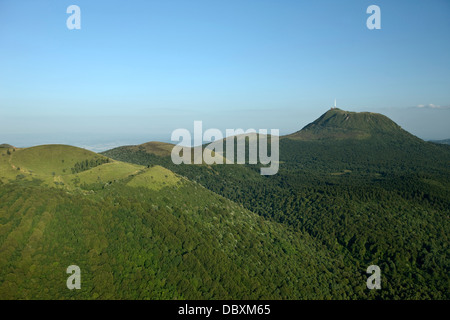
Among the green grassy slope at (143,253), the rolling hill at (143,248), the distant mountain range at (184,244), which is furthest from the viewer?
the distant mountain range at (184,244)

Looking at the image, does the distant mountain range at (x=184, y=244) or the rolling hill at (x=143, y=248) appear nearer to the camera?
the rolling hill at (x=143, y=248)

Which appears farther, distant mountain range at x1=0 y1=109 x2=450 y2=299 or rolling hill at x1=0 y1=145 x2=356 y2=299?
distant mountain range at x1=0 y1=109 x2=450 y2=299

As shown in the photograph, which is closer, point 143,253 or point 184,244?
point 143,253

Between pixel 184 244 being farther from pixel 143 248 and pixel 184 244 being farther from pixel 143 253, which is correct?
pixel 143 253

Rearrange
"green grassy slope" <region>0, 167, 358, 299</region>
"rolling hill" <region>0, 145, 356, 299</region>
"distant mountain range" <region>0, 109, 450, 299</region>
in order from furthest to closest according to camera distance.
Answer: "distant mountain range" <region>0, 109, 450, 299</region> → "rolling hill" <region>0, 145, 356, 299</region> → "green grassy slope" <region>0, 167, 358, 299</region>

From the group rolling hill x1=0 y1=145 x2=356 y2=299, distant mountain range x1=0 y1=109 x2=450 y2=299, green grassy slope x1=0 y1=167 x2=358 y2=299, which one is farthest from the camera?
distant mountain range x1=0 y1=109 x2=450 y2=299

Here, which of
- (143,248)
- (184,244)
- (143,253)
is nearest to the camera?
(143,253)

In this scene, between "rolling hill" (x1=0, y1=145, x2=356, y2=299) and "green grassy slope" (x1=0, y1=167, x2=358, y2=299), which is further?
"rolling hill" (x1=0, y1=145, x2=356, y2=299)

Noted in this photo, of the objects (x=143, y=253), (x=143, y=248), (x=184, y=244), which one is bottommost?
(x=184, y=244)

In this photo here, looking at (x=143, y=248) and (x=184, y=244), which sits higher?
(x=143, y=248)

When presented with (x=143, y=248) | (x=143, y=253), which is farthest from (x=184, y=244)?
(x=143, y=253)
